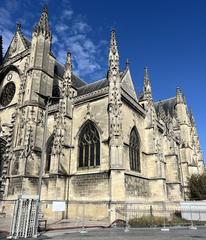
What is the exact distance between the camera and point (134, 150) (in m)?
Answer: 17.6

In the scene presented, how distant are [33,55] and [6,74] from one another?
496cm

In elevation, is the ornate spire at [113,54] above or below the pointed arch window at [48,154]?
above

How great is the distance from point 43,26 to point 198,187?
2151 cm

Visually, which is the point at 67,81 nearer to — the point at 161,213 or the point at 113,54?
the point at 113,54

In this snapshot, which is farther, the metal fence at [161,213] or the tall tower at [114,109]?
the tall tower at [114,109]

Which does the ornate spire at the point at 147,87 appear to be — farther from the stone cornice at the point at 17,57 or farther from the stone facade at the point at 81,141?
the stone cornice at the point at 17,57

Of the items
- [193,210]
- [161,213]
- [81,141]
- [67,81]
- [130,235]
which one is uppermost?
[67,81]

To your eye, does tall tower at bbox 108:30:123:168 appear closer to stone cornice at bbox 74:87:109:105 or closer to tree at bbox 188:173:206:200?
stone cornice at bbox 74:87:109:105

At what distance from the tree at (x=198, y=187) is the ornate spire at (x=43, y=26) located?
20.1 m

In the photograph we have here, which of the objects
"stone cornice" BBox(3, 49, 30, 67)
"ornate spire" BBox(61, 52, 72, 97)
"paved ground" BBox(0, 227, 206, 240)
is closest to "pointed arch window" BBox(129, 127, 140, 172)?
"ornate spire" BBox(61, 52, 72, 97)

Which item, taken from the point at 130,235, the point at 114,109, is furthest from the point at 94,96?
the point at 130,235

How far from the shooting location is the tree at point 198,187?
72.3 feet

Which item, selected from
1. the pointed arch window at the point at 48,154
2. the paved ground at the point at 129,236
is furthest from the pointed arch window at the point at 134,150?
the paved ground at the point at 129,236

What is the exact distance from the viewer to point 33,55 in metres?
20.7
